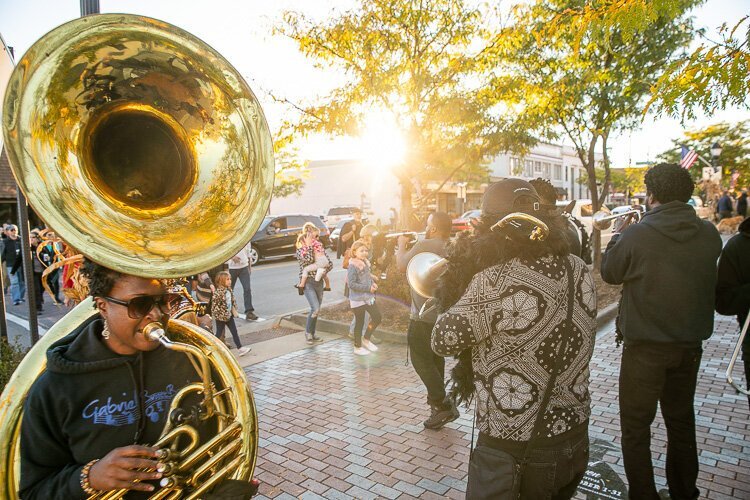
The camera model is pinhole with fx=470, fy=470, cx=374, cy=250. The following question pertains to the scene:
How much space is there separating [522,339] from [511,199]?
1.83ft

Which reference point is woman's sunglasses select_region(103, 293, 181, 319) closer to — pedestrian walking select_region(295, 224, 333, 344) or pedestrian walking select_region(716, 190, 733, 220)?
pedestrian walking select_region(295, 224, 333, 344)

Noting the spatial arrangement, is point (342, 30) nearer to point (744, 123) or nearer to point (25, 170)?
point (25, 170)

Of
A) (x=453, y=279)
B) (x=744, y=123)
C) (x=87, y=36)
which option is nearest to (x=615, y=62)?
(x=453, y=279)

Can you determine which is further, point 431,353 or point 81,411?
point 431,353

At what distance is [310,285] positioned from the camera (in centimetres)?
696

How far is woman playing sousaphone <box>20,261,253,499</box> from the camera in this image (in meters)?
1.45

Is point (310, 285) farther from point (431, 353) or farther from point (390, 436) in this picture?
point (390, 436)

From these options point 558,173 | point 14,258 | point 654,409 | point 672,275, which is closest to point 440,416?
point 654,409

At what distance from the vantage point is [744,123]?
2356 centimetres

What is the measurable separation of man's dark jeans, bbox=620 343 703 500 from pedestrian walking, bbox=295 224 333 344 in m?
4.80

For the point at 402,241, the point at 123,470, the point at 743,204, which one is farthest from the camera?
the point at 743,204

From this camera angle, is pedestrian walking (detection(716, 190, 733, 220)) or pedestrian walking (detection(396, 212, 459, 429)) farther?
pedestrian walking (detection(716, 190, 733, 220))

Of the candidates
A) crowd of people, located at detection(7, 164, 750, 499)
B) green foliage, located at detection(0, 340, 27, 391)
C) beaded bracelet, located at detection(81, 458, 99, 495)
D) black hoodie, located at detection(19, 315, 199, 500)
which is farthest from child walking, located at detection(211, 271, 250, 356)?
beaded bracelet, located at detection(81, 458, 99, 495)

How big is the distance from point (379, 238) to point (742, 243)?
198 inches
